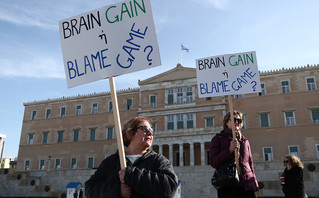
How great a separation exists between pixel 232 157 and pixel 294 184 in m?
1.91

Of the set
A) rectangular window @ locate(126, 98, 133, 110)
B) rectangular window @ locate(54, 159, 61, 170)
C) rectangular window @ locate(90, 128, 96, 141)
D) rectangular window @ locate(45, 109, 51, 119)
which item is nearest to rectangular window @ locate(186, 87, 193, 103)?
rectangular window @ locate(126, 98, 133, 110)

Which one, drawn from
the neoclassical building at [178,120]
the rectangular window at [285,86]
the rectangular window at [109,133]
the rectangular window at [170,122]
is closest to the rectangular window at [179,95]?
the neoclassical building at [178,120]

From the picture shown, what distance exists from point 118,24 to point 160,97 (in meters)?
29.4

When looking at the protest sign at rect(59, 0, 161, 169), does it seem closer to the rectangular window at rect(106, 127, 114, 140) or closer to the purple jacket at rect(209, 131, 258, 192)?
the purple jacket at rect(209, 131, 258, 192)

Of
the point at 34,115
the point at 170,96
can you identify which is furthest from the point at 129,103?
the point at 34,115

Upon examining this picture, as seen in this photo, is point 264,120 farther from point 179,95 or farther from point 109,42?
point 109,42

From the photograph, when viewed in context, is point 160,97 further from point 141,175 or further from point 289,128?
point 141,175

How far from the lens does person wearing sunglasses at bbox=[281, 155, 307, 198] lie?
5.66 metres

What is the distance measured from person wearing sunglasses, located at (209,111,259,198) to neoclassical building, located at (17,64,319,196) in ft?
69.7

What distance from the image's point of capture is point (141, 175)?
8.75 ft

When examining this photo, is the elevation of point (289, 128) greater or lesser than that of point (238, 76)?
greater

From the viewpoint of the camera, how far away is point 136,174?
2662 mm

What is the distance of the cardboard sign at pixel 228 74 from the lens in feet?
19.6

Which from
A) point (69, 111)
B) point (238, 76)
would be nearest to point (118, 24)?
point (238, 76)
